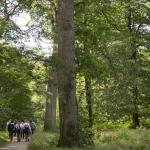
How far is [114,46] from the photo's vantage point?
2433 centimetres

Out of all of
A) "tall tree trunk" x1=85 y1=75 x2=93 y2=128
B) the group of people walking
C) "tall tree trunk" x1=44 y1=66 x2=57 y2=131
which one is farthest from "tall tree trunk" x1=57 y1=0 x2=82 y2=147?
the group of people walking

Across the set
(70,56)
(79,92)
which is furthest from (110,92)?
(79,92)

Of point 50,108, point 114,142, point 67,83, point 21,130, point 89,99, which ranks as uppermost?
point 89,99

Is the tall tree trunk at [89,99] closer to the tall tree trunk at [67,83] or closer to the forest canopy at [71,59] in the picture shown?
the forest canopy at [71,59]

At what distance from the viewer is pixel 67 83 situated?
696 inches

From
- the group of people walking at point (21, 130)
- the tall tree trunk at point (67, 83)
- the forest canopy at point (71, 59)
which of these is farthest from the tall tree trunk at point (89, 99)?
the tall tree trunk at point (67, 83)

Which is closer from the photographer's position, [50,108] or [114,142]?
[114,142]

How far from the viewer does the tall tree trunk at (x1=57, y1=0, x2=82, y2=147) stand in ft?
57.0

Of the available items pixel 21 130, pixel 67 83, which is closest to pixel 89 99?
pixel 21 130

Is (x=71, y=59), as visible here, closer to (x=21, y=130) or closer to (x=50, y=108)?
(x=50, y=108)

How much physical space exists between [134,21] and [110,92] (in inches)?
683

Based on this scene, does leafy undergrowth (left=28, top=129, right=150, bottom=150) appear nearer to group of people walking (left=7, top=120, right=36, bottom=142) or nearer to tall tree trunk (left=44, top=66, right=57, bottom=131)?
tall tree trunk (left=44, top=66, right=57, bottom=131)

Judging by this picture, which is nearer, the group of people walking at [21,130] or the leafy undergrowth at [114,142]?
the leafy undergrowth at [114,142]

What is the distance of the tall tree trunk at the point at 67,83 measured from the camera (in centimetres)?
1738
